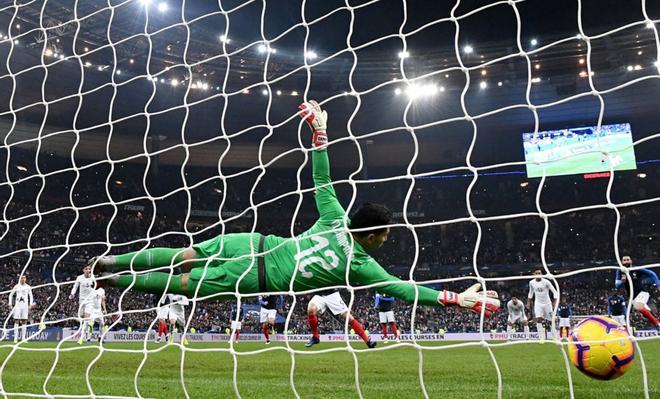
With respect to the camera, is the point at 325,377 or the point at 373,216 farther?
the point at 325,377

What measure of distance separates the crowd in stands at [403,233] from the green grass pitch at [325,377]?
564 inches

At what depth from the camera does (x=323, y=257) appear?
391 centimetres

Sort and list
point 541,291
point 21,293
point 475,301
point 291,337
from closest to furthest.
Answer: point 475,301
point 21,293
point 541,291
point 291,337

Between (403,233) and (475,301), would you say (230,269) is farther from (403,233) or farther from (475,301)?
(403,233)

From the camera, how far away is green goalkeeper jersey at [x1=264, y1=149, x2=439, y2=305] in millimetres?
3830

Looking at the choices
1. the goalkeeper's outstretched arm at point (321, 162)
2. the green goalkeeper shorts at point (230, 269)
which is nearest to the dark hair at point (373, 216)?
the goalkeeper's outstretched arm at point (321, 162)

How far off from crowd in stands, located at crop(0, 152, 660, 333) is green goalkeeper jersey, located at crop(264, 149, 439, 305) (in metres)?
18.4

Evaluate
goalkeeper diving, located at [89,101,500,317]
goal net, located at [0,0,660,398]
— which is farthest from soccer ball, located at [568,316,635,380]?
goal net, located at [0,0,660,398]

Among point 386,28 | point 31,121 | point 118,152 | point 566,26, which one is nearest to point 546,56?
point 566,26

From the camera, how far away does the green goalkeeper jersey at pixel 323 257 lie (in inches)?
151

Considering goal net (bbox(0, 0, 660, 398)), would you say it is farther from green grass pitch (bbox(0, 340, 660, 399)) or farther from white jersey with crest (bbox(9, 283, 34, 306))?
green grass pitch (bbox(0, 340, 660, 399))

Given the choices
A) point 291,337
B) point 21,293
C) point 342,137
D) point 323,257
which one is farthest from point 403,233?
point 323,257

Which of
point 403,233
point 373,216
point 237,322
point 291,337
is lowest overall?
point 291,337

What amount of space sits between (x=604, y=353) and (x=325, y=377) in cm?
343
